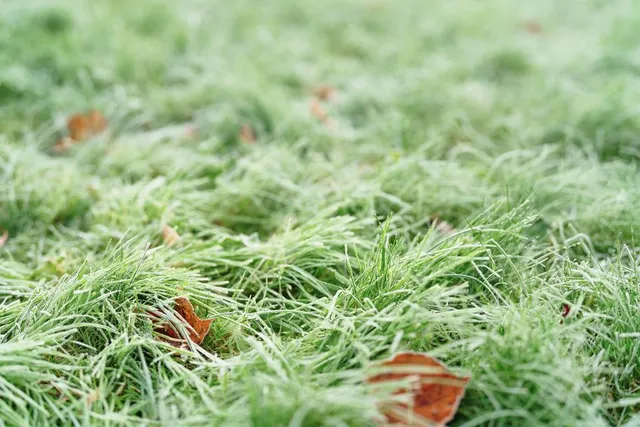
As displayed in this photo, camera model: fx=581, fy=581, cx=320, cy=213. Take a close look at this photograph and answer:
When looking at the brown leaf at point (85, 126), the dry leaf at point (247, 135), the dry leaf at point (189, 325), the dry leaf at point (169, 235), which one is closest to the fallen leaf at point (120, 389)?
the dry leaf at point (189, 325)

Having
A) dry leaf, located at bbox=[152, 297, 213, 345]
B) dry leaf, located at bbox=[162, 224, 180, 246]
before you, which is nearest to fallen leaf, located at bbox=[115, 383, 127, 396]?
dry leaf, located at bbox=[152, 297, 213, 345]

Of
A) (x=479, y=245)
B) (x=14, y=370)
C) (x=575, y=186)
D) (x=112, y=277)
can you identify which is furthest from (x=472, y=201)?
(x=14, y=370)

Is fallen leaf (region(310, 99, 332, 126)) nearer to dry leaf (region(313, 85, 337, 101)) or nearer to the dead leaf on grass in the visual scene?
the dead leaf on grass

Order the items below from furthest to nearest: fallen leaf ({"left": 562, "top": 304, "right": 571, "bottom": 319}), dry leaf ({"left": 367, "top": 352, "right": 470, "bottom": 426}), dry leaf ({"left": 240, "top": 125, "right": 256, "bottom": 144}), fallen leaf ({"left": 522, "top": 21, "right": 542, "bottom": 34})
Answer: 1. fallen leaf ({"left": 522, "top": 21, "right": 542, "bottom": 34})
2. dry leaf ({"left": 240, "top": 125, "right": 256, "bottom": 144})
3. fallen leaf ({"left": 562, "top": 304, "right": 571, "bottom": 319})
4. dry leaf ({"left": 367, "top": 352, "right": 470, "bottom": 426})

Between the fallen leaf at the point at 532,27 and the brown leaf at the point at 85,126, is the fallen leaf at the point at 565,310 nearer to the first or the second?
the brown leaf at the point at 85,126

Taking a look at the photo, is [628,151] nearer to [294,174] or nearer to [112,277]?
[294,174]

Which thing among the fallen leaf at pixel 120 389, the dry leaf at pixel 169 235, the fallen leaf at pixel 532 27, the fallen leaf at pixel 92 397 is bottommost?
the fallen leaf at pixel 120 389

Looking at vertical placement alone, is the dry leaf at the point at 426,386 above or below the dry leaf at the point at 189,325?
above
